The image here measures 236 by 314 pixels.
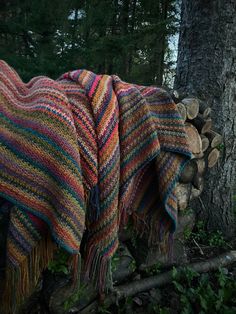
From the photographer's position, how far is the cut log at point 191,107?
1.84 metres

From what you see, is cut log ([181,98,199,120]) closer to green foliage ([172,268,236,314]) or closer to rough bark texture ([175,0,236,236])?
rough bark texture ([175,0,236,236])

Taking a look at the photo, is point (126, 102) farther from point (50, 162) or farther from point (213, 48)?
point (213, 48)

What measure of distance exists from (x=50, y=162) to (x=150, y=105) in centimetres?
68

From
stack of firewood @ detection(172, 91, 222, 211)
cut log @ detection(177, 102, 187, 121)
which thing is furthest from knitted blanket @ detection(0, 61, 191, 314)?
stack of firewood @ detection(172, 91, 222, 211)

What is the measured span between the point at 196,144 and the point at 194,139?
0.12ft

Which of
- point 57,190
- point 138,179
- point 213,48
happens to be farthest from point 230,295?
point 213,48

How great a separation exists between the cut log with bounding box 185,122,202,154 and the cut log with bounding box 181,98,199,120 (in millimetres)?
63

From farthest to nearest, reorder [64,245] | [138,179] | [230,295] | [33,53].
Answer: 1. [33,53]
2. [230,295]
3. [138,179]
4. [64,245]

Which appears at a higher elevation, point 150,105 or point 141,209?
point 150,105

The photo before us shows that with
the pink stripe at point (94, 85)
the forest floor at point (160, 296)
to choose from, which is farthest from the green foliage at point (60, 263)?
the pink stripe at point (94, 85)

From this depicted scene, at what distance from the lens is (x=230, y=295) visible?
183 centimetres

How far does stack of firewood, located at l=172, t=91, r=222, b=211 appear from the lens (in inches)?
73.9

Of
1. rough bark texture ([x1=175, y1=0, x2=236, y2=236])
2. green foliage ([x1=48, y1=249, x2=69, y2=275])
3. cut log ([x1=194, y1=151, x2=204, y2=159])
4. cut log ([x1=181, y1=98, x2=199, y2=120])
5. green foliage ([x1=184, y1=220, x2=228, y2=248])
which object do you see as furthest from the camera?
green foliage ([x1=184, y1=220, x2=228, y2=248])

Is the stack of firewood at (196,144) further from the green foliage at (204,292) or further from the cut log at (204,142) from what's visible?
the green foliage at (204,292)
